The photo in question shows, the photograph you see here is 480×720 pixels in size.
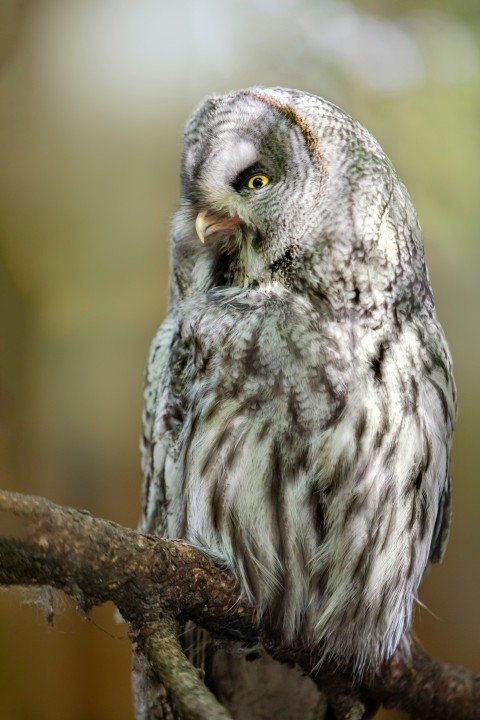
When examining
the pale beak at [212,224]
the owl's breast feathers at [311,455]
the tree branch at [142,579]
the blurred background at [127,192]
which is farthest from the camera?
the blurred background at [127,192]

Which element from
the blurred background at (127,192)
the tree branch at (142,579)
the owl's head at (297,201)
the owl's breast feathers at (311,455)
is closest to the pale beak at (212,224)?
the owl's head at (297,201)

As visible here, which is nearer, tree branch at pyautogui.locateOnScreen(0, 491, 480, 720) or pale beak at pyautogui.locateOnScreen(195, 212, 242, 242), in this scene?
tree branch at pyautogui.locateOnScreen(0, 491, 480, 720)

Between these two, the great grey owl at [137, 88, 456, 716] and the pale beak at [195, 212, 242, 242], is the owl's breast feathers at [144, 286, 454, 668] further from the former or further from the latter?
the pale beak at [195, 212, 242, 242]

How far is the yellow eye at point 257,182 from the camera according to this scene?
50.6 inches

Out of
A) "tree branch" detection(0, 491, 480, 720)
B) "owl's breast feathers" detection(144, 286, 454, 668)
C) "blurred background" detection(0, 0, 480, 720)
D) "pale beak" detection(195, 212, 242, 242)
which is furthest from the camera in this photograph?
"blurred background" detection(0, 0, 480, 720)

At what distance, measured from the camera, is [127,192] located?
7.16ft

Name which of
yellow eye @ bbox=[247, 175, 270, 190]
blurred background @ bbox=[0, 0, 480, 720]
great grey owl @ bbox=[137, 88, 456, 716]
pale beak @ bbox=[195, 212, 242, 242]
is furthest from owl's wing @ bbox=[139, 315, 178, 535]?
blurred background @ bbox=[0, 0, 480, 720]

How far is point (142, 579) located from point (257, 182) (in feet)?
2.18

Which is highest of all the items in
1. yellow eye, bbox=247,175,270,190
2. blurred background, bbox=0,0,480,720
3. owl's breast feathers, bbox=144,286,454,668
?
blurred background, bbox=0,0,480,720

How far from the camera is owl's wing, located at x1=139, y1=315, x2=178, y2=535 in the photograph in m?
1.38

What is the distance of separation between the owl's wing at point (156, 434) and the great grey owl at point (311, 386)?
0.04 m

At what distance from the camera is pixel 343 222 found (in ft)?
4.04

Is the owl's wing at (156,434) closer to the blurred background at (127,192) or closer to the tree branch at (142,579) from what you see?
the tree branch at (142,579)

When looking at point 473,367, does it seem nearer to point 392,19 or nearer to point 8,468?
point 392,19
